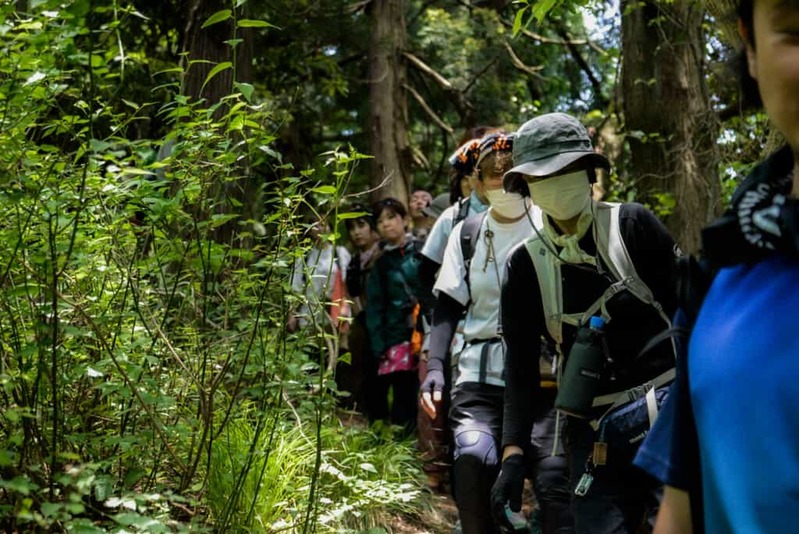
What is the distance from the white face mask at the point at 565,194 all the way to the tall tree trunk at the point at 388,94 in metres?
7.24

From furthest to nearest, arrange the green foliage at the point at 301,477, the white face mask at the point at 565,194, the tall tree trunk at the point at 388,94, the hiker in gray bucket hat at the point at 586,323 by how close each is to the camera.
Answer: the tall tree trunk at the point at 388,94
the green foliage at the point at 301,477
the white face mask at the point at 565,194
the hiker in gray bucket hat at the point at 586,323

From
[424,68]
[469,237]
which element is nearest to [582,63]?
[424,68]

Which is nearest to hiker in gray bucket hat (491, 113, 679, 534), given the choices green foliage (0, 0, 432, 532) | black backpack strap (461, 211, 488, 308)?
green foliage (0, 0, 432, 532)

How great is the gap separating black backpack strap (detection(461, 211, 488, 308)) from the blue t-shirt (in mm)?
3525

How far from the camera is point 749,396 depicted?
4.25 ft

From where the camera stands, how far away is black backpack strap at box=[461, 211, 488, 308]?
502 centimetres

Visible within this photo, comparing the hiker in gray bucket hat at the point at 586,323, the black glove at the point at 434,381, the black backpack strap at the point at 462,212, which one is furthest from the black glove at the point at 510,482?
the black backpack strap at the point at 462,212

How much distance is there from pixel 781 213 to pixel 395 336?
6.44 metres

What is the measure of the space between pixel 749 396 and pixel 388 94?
406 inches

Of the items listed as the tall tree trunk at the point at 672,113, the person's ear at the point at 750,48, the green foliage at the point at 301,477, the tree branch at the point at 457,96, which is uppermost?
the tree branch at the point at 457,96

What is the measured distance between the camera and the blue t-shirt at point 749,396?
4.13ft

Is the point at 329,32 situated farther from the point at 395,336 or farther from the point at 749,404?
the point at 749,404

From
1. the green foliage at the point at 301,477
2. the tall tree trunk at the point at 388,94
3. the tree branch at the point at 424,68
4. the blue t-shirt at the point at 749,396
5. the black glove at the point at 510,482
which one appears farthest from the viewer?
the tree branch at the point at 424,68

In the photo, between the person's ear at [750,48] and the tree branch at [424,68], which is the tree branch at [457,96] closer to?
the tree branch at [424,68]
